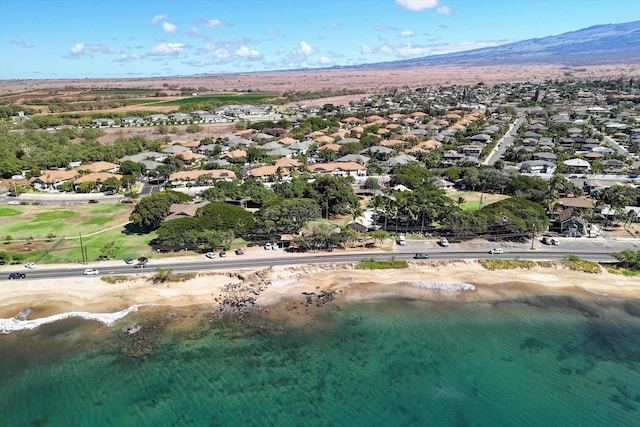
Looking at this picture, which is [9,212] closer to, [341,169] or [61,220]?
[61,220]

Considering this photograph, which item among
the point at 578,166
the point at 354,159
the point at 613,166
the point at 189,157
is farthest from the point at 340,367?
the point at 613,166

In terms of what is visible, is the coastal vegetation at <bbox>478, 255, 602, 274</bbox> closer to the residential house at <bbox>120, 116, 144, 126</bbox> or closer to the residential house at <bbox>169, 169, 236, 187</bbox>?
the residential house at <bbox>169, 169, 236, 187</bbox>

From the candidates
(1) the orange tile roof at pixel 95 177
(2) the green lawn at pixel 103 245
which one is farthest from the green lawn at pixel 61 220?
(1) the orange tile roof at pixel 95 177

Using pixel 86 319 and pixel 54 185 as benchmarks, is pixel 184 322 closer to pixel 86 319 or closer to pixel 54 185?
pixel 86 319

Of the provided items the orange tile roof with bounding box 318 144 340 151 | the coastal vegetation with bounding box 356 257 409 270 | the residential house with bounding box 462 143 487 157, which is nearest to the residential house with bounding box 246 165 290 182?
the orange tile roof with bounding box 318 144 340 151

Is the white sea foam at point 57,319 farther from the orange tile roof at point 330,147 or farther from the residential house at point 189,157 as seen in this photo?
the orange tile roof at point 330,147
